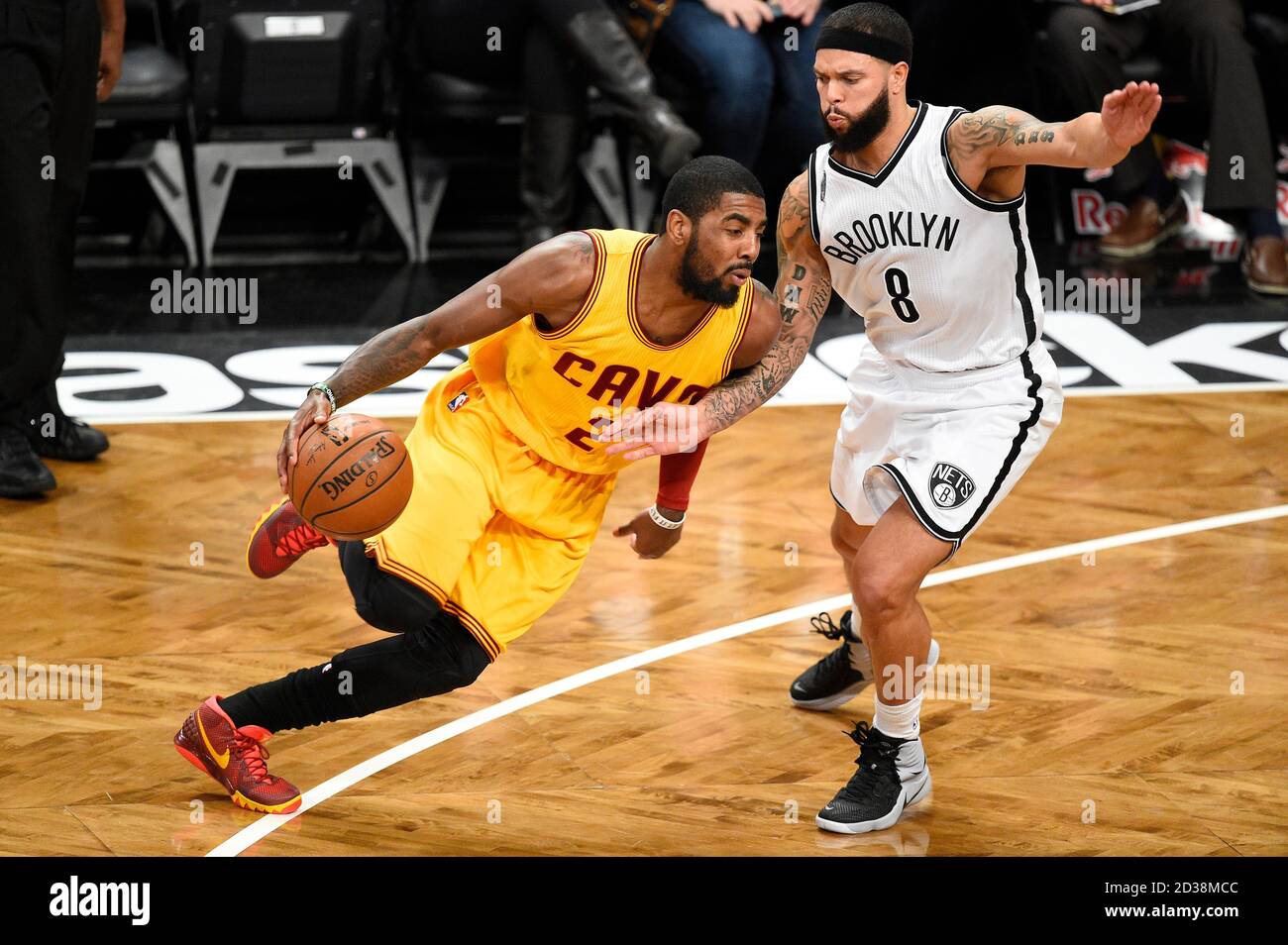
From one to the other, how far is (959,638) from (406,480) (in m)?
1.88

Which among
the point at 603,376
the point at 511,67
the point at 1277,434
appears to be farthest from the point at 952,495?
the point at 511,67

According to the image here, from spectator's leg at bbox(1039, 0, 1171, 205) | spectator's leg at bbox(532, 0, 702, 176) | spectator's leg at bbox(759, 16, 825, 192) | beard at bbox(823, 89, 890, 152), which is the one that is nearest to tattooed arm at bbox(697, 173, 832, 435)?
beard at bbox(823, 89, 890, 152)

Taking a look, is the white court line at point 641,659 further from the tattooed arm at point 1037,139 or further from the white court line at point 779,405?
the tattooed arm at point 1037,139

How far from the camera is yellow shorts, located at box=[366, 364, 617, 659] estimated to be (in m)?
3.85

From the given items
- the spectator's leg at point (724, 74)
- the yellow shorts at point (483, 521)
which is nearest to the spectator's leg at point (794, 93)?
the spectator's leg at point (724, 74)

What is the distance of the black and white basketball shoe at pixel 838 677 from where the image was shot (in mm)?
4531

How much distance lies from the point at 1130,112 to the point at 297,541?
6.89ft

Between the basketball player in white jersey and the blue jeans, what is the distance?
12.5 ft

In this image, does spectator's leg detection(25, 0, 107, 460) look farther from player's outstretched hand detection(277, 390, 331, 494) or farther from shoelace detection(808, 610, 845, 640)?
shoelace detection(808, 610, 845, 640)

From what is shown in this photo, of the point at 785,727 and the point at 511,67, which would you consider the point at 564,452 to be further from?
the point at 511,67

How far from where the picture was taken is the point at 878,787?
3.95 m

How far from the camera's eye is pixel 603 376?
3902mm

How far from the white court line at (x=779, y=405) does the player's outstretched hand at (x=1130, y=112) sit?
3202 millimetres

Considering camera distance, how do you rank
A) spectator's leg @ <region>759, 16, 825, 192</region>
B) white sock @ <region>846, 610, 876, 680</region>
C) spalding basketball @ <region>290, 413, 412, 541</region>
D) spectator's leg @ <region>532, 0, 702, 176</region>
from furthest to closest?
spectator's leg @ <region>759, 16, 825, 192</region> < spectator's leg @ <region>532, 0, 702, 176</region> < white sock @ <region>846, 610, 876, 680</region> < spalding basketball @ <region>290, 413, 412, 541</region>
